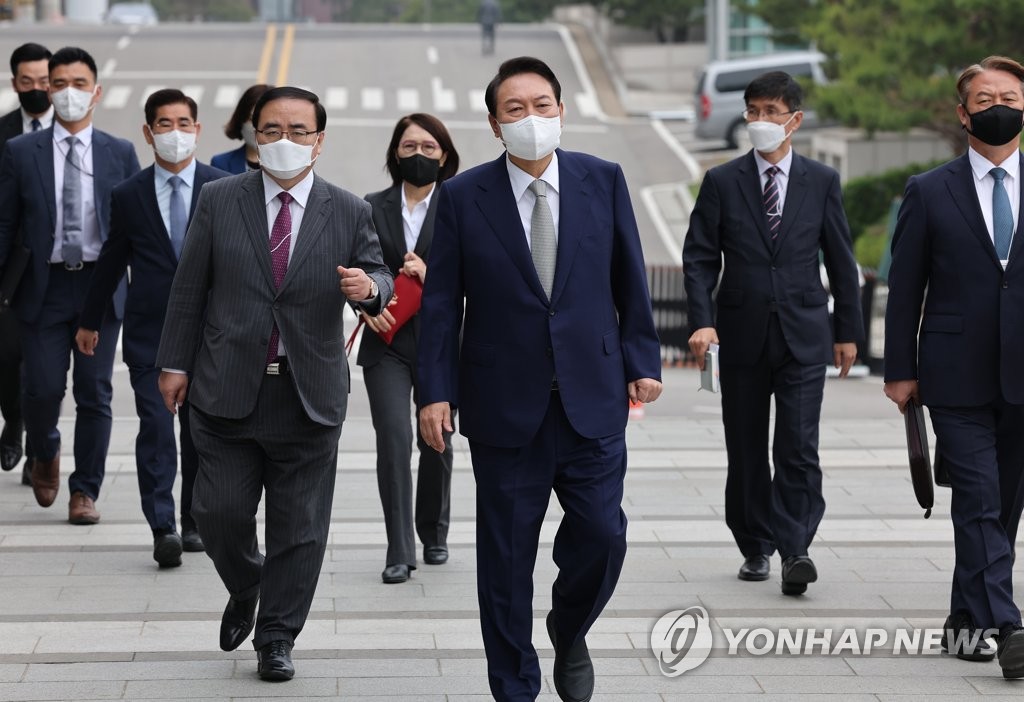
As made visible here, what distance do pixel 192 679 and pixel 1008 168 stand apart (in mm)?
3451

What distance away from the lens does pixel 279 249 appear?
19.5 ft

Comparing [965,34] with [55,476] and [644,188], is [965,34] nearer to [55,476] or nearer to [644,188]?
[644,188]

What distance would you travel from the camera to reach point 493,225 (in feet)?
17.9

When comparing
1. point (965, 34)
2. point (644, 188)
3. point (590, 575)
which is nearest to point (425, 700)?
point (590, 575)

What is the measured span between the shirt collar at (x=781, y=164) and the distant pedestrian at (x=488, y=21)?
37718 millimetres

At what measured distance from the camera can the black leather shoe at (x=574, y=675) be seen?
546 cm

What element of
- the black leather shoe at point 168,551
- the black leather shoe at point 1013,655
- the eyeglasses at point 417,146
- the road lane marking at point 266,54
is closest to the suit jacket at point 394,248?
the eyeglasses at point 417,146

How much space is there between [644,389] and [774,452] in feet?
6.96

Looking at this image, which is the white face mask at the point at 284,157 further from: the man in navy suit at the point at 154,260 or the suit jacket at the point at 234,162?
the suit jacket at the point at 234,162

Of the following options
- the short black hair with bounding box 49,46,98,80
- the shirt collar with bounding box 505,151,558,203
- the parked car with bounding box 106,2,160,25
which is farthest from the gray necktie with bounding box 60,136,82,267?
the parked car with bounding box 106,2,160,25

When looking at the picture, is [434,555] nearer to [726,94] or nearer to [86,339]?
[86,339]

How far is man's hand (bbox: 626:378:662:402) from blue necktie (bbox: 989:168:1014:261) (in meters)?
1.62

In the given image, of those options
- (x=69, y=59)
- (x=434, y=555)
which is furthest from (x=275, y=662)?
(x=69, y=59)

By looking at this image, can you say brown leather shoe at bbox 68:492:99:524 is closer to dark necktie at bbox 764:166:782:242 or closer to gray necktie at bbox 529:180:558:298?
dark necktie at bbox 764:166:782:242
